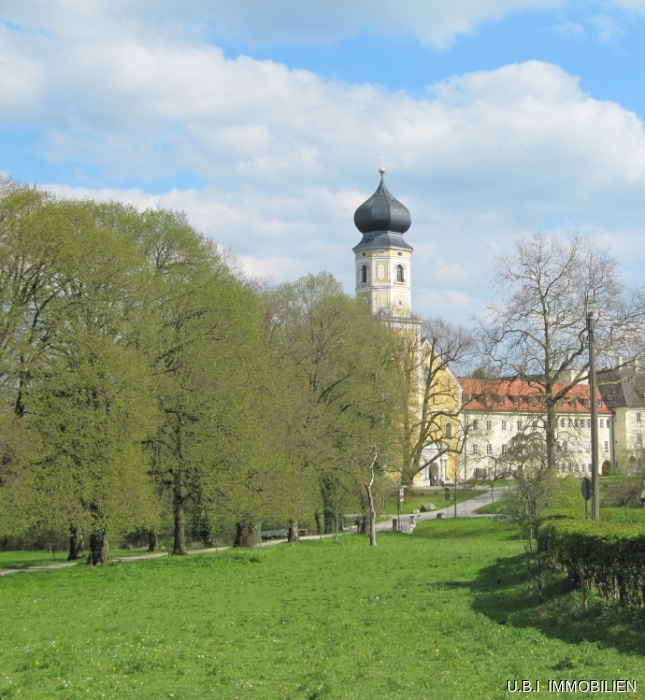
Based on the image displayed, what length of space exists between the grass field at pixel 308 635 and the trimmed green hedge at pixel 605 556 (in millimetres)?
390

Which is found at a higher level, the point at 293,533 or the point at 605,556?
the point at 605,556

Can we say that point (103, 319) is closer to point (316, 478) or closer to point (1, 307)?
point (1, 307)

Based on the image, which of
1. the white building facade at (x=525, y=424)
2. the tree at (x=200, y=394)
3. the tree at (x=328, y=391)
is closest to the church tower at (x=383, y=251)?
the white building facade at (x=525, y=424)

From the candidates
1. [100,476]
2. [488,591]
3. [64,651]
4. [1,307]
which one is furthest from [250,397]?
[64,651]

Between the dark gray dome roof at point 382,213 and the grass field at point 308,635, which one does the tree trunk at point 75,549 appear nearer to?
the grass field at point 308,635

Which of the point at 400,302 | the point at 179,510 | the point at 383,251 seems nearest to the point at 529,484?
the point at 179,510

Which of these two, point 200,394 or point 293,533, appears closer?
point 200,394

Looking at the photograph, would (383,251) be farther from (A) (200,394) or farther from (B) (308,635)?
(B) (308,635)

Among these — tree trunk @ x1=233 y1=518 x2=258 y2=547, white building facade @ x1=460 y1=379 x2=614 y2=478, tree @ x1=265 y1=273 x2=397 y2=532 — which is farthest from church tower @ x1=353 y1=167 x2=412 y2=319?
tree trunk @ x1=233 y1=518 x2=258 y2=547

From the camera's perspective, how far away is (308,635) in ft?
47.6

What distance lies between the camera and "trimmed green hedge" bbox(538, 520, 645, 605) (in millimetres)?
13305

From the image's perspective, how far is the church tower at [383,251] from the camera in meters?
79.1

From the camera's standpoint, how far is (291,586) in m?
21.1

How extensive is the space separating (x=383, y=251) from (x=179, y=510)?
1963 inches
